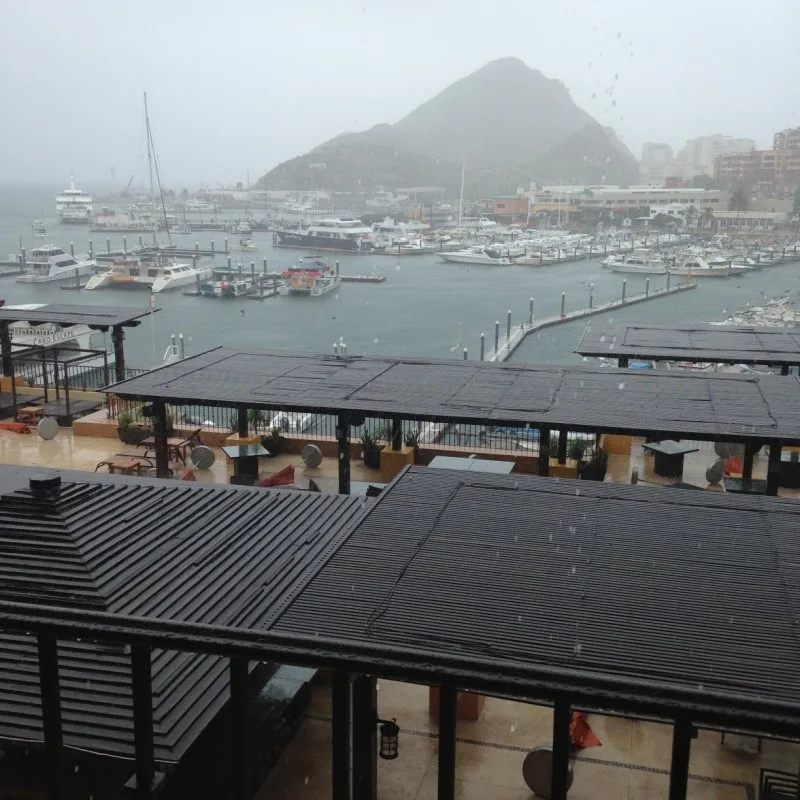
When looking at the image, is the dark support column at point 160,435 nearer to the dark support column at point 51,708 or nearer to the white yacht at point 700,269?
the dark support column at point 51,708

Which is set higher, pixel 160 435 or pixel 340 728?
pixel 340 728

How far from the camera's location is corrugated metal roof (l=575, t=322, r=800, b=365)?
29.2 feet

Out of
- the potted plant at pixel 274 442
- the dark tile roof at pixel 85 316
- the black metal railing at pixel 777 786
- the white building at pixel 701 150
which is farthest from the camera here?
the white building at pixel 701 150

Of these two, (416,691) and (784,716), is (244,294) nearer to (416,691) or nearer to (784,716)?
(416,691)

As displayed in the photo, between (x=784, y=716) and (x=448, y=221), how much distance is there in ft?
317

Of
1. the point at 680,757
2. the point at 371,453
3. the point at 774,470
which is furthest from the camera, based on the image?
the point at 371,453

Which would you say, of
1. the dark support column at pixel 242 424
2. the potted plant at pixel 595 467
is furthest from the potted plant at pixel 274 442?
the potted plant at pixel 595 467

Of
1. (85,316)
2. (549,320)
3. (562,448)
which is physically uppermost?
(85,316)

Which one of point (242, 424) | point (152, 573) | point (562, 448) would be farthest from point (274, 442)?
point (152, 573)

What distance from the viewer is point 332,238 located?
69688 millimetres

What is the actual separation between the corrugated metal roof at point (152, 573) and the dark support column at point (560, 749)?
172 centimetres

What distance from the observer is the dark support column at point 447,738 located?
2.95 feet

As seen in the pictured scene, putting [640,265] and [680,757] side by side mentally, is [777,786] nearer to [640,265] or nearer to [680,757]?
[680,757]

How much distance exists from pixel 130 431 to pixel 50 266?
46839 millimetres
